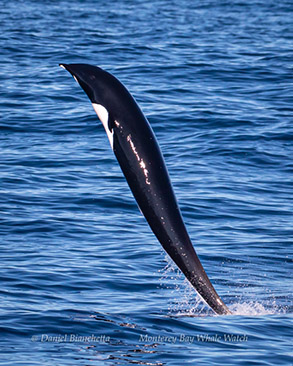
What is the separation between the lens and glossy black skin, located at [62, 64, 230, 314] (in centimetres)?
808

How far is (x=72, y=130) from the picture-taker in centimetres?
1992

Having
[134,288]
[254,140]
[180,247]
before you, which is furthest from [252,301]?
[254,140]

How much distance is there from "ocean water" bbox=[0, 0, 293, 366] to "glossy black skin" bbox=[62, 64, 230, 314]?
1.36m

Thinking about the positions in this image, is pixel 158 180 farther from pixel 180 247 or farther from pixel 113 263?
pixel 113 263

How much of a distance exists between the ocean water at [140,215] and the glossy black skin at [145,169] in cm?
136

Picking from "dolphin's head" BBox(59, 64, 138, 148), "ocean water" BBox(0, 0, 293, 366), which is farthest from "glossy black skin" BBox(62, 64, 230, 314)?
"ocean water" BBox(0, 0, 293, 366)

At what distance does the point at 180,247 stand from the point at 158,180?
2.59 feet

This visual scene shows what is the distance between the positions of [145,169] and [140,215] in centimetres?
652

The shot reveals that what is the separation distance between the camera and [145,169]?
8.04 m

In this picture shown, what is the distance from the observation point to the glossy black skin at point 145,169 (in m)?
8.08

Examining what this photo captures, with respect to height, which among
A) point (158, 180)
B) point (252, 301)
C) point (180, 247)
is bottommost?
point (252, 301)

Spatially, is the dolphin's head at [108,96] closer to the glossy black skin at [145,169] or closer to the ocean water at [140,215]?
the glossy black skin at [145,169]

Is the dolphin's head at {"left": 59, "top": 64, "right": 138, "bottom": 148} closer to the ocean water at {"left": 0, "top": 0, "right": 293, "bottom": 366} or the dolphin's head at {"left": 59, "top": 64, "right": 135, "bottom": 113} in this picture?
the dolphin's head at {"left": 59, "top": 64, "right": 135, "bottom": 113}

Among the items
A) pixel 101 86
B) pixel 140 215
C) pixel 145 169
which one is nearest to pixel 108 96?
pixel 101 86
